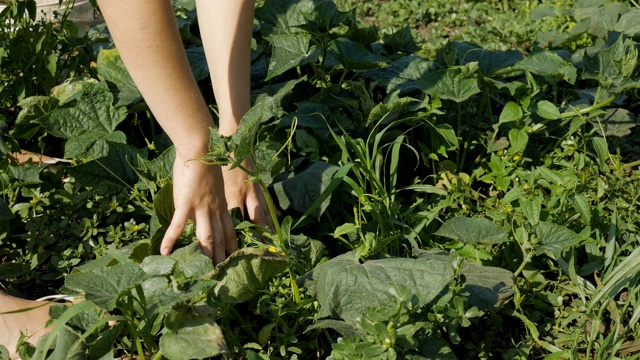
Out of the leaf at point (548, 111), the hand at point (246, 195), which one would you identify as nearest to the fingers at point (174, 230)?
the hand at point (246, 195)

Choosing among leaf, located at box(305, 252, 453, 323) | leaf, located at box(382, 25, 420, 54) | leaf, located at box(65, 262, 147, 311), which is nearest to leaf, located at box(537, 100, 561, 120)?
leaf, located at box(382, 25, 420, 54)

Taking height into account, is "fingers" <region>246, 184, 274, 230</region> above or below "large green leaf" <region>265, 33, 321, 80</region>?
below

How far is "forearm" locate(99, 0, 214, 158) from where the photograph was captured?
1.98m

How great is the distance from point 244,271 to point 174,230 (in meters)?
0.23

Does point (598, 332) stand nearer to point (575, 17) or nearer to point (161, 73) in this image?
point (161, 73)

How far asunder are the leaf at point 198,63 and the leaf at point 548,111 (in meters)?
1.19

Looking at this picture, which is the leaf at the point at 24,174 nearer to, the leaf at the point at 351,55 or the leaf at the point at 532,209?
the leaf at the point at 351,55

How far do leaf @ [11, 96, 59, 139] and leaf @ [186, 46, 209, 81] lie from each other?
506 mm

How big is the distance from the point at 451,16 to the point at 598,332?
260cm

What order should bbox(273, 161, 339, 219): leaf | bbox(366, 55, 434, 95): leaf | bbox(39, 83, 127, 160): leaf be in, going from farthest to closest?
bbox(366, 55, 434, 95): leaf, bbox(39, 83, 127, 160): leaf, bbox(273, 161, 339, 219): leaf

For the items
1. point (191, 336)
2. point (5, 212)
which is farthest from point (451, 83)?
point (5, 212)

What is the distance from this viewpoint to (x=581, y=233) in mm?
2551

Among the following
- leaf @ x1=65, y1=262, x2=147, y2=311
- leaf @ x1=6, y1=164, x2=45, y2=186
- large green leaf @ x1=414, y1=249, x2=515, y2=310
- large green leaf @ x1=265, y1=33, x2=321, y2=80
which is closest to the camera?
leaf @ x1=65, y1=262, x2=147, y2=311

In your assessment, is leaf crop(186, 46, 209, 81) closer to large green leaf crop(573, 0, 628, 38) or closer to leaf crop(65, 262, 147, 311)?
leaf crop(65, 262, 147, 311)
